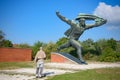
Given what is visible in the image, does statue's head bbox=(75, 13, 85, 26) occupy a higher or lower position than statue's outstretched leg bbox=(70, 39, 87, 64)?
higher

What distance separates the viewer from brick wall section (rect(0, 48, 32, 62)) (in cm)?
3081

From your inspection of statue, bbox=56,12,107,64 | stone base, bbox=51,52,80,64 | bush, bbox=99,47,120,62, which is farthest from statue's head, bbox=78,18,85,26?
bush, bbox=99,47,120,62

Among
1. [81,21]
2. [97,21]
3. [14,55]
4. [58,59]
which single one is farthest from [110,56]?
[14,55]

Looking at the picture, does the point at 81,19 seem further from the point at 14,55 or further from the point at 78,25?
the point at 14,55

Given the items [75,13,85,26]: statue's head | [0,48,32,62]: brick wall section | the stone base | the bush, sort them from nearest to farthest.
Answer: [75,13,85,26]: statue's head < the stone base < the bush < [0,48,32,62]: brick wall section

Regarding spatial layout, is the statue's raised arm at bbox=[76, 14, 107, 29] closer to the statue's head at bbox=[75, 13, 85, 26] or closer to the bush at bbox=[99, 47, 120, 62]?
the statue's head at bbox=[75, 13, 85, 26]

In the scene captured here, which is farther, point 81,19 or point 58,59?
point 58,59

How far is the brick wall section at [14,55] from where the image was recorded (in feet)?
101

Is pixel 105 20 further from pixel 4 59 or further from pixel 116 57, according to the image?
pixel 4 59

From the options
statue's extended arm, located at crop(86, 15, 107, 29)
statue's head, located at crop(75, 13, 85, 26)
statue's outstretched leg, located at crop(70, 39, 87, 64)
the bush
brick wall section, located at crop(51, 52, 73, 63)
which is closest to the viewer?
statue's head, located at crop(75, 13, 85, 26)

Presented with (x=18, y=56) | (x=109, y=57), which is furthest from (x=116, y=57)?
(x=18, y=56)

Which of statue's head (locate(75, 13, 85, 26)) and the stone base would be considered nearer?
statue's head (locate(75, 13, 85, 26))

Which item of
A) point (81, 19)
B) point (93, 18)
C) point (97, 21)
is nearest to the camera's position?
point (81, 19)

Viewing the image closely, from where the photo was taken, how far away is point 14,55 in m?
31.9
